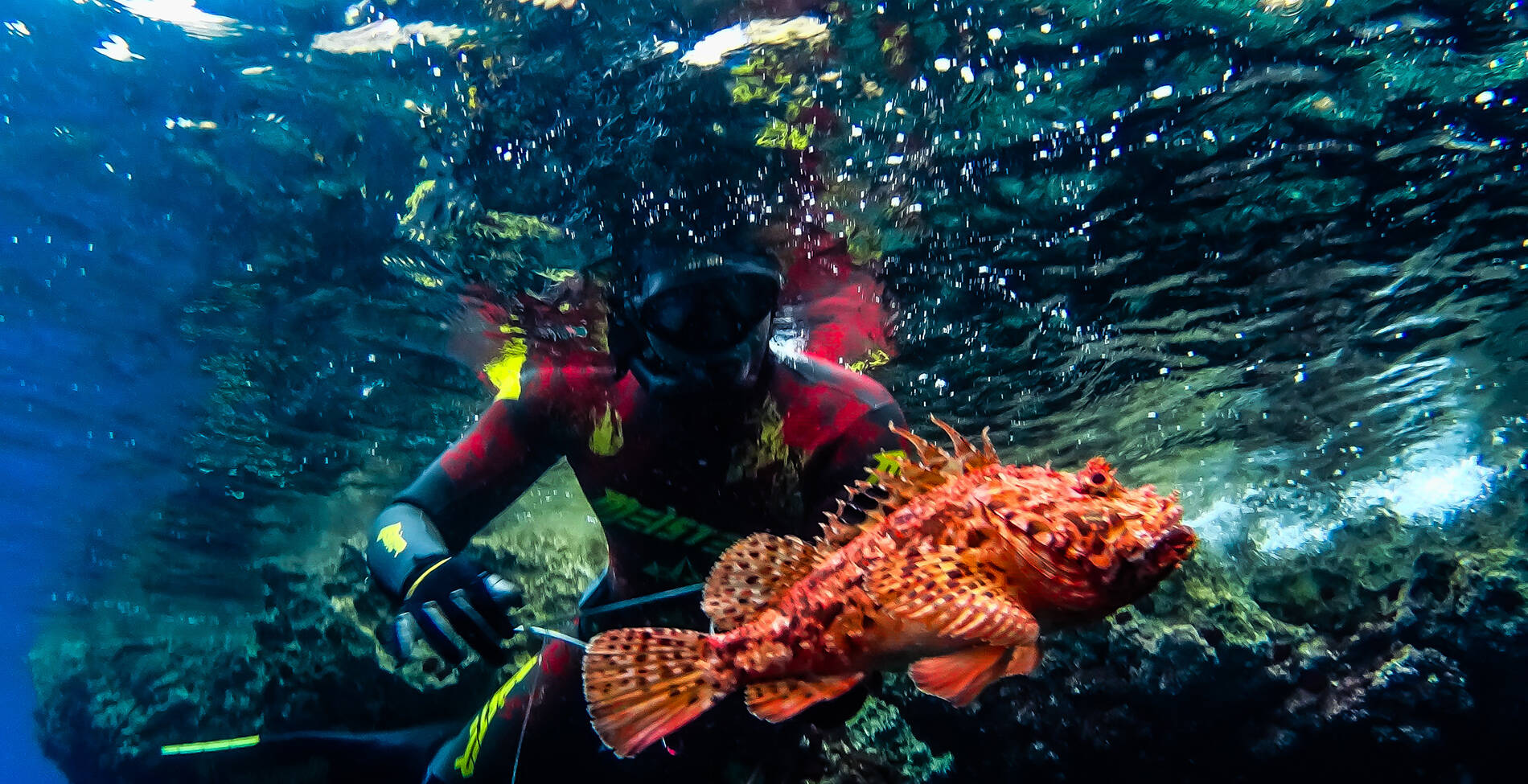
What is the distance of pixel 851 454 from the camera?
3441 millimetres

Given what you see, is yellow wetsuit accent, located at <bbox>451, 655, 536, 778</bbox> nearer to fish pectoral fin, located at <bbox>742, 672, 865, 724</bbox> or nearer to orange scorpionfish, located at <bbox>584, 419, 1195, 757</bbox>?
orange scorpionfish, located at <bbox>584, 419, 1195, 757</bbox>

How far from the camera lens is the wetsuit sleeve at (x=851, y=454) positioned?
3395mm

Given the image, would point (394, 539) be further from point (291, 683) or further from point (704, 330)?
point (291, 683)

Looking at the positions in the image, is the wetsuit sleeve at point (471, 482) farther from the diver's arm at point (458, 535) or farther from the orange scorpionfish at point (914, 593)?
the orange scorpionfish at point (914, 593)

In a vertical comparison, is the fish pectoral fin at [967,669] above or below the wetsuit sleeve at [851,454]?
above

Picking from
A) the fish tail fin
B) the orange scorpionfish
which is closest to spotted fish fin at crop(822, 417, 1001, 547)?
the orange scorpionfish

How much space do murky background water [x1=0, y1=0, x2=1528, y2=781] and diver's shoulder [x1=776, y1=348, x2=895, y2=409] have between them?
2.95m

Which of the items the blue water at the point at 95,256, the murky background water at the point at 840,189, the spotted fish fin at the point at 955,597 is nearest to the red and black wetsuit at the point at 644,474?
the spotted fish fin at the point at 955,597

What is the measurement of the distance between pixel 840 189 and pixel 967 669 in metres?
5.85

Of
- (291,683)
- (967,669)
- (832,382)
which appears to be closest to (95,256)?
(291,683)

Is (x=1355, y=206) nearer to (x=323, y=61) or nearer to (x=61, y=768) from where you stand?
(x=323, y=61)

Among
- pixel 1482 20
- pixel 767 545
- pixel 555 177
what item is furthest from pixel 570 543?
pixel 1482 20

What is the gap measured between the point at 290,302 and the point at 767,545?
9809mm

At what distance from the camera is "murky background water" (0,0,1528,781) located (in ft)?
17.9
